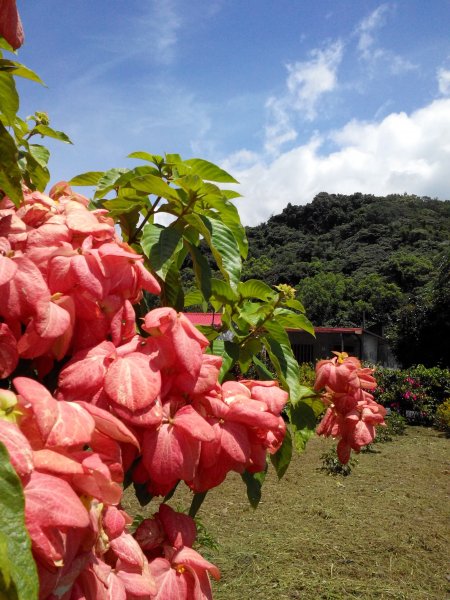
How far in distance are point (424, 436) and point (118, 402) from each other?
10075mm

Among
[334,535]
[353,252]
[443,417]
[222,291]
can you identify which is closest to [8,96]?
[222,291]

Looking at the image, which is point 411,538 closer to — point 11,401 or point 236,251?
point 236,251

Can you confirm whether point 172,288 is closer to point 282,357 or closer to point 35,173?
point 282,357

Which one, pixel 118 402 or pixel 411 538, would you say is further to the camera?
pixel 411 538

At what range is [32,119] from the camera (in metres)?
1.16

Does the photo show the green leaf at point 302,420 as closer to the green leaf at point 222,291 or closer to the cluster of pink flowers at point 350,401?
the cluster of pink flowers at point 350,401

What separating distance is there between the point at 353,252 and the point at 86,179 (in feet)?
129

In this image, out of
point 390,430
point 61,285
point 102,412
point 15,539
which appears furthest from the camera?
point 390,430

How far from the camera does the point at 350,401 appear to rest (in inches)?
38.6

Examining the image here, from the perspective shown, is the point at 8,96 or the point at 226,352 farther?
the point at 226,352

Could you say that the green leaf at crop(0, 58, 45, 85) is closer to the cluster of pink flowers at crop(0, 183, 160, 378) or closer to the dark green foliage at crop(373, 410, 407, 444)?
the cluster of pink flowers at crop(0, 183, 160, 378)

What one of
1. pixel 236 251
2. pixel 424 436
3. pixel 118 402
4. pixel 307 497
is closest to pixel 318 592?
pixel 307 497

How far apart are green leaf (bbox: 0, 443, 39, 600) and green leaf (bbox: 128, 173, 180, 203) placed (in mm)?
541

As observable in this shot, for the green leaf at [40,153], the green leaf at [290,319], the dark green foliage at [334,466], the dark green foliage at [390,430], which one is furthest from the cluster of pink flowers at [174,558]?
the dark green foliage at [390,430]
